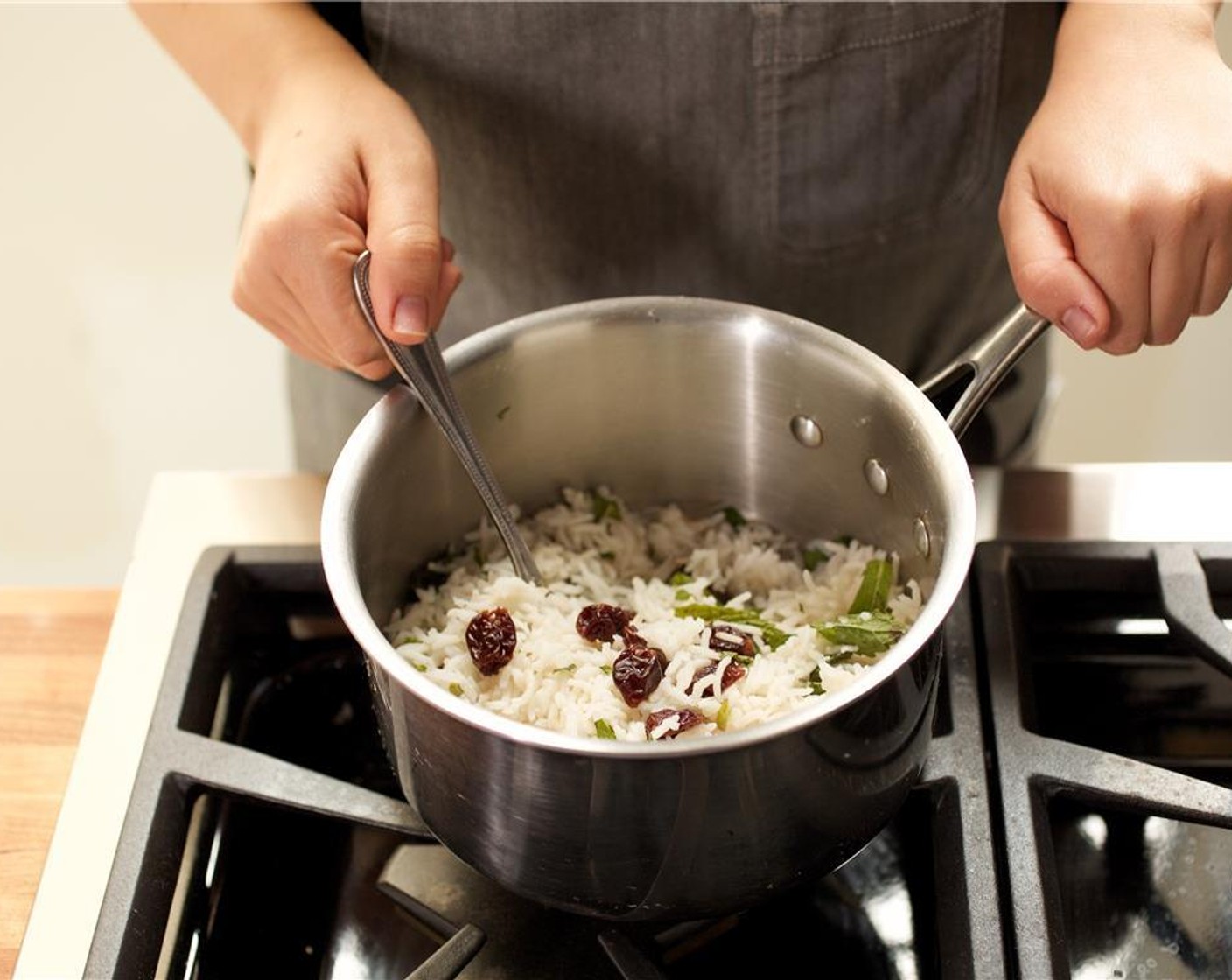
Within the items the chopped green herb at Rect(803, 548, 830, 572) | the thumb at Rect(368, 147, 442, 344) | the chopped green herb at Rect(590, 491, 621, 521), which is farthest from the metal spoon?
the chopped green herb at Rect(803, 548, 830, 572)

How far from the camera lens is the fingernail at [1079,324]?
0.92m

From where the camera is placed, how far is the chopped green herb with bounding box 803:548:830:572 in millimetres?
1019

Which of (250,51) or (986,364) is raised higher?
(250,51)

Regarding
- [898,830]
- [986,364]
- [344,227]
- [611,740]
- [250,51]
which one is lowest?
[898,830]

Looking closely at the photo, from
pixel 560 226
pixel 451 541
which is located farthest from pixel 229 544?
pixel 560 226

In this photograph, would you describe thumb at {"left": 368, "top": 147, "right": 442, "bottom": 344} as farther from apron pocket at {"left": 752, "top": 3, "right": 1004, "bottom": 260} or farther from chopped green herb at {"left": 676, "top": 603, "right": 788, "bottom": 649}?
apron pocket at {"left": 752, "top": 3, "right": 1004, "bottom": 260}

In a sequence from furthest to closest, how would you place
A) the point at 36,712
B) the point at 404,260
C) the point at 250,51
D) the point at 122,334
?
the point at 122,334
the point at 250,51
the point at 36,712
the point at 404,260

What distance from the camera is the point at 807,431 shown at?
3.24 feet

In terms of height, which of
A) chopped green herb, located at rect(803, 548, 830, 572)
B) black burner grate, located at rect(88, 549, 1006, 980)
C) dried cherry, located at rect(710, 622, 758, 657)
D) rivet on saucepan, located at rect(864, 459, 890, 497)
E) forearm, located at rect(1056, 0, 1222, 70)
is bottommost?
black burner grate, located at rect(88, 549, 1006, 980)

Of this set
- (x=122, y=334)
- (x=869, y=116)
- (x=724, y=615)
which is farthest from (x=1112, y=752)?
(x=122, y=334)

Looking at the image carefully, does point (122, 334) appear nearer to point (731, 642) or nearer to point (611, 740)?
point (731, 642)

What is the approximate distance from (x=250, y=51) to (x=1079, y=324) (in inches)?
26.3

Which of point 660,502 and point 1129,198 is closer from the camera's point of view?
point 1129,198

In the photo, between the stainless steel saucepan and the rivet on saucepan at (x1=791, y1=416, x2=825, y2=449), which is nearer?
the stainless steel saucepan
